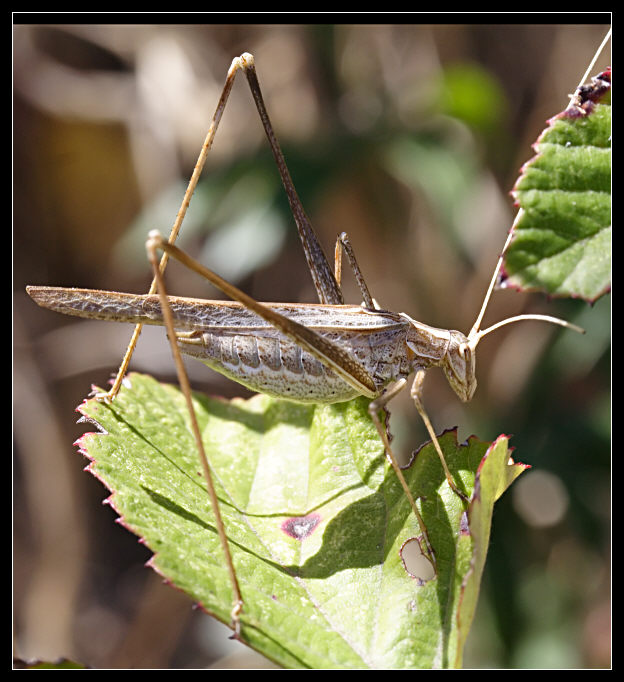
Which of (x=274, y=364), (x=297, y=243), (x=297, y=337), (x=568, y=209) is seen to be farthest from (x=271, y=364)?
(x=297, y=243)

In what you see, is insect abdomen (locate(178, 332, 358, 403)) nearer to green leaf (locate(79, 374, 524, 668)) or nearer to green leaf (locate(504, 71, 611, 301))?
green leaf (locate(79, 374, 524, 668))

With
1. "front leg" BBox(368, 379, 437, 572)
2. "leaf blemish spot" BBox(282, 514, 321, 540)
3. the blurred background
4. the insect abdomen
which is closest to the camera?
"front leg" BBox(368, 379, 437, 572)

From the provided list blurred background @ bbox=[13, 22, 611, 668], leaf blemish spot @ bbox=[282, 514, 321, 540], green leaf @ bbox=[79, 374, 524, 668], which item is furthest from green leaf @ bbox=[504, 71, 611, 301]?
blurred background @ bbox=[13, 22, 611, 668]

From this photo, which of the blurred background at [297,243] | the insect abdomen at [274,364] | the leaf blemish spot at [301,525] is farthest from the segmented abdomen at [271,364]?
the blurred background at [297,243]

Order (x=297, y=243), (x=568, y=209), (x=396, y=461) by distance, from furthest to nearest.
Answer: (x=297, y=243), (x=396, y=461), (x=568, y=209)

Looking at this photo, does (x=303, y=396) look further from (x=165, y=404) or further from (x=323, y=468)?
(x=165, y=404)

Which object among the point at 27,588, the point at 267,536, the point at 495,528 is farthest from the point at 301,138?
the point at 27,588

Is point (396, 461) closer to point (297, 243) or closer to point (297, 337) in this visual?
point (297, 337)
